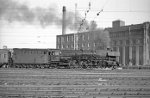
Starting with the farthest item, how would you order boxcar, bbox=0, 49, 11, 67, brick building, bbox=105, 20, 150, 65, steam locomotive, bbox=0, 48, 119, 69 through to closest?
brick building, bbox=105, 20, 150, 65, boxcar, bbox=0, 49, 11, 67, steam locomotive, bbox=0, 48, 119, 69

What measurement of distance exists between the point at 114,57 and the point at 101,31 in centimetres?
3232

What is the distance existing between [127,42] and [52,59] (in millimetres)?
40248

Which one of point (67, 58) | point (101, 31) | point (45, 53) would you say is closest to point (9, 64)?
point (45, 53)

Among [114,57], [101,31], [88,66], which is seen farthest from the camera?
[101,31]

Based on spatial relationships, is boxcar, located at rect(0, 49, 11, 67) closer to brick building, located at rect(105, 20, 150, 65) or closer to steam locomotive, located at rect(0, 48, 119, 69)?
steam locomotive, located at rect(0, 48, 119, 69)

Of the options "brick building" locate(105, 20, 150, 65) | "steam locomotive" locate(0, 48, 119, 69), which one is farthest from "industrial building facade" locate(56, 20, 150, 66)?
"steam locomotive" locate(0, 48, 119, 69)

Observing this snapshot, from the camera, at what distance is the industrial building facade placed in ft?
207

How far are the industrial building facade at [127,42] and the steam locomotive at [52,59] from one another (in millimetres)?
25006

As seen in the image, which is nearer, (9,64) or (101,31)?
(9,64)

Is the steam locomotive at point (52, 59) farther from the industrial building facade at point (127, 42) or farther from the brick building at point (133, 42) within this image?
the brick building at point (133, 42)

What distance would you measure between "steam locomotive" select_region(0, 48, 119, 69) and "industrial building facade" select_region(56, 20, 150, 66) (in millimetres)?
25006

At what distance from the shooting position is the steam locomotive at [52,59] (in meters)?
34.1

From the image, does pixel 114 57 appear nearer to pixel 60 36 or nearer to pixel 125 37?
pixel 125 37

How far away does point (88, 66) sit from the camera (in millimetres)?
34031
